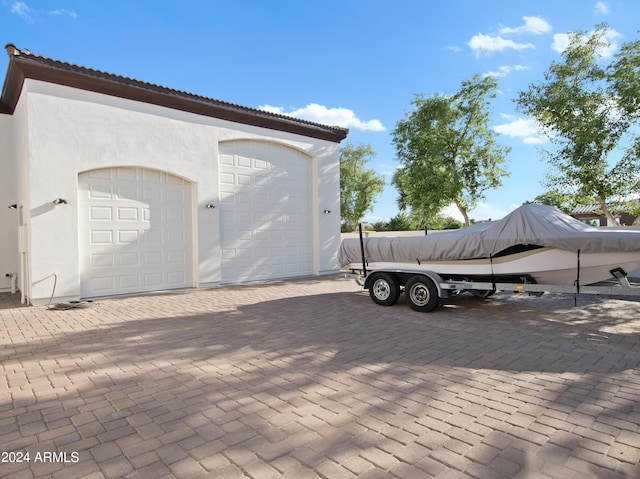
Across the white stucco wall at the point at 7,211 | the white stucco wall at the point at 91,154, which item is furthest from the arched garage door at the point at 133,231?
the white stucco wall at the point at 7,211

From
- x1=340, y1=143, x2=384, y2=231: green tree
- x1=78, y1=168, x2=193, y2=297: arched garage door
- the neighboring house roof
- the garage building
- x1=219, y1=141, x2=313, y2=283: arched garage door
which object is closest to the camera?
the neighboring house roof

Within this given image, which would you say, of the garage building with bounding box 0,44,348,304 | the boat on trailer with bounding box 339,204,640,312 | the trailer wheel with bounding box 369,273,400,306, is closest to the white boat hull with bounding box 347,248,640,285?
the boat on trailer with bounding box 339,204,640,312

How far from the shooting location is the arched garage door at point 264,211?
12289 millimetres

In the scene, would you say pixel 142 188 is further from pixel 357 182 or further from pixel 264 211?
pixel 357 182

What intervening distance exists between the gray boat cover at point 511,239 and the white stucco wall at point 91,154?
18.6 feet

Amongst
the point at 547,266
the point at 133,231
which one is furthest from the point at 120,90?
the point at 547,266

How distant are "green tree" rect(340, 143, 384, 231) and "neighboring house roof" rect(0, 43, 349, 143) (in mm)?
26789

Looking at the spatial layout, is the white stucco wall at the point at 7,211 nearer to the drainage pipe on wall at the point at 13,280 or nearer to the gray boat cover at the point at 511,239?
the drainage pipe on wall at the point at 13,280

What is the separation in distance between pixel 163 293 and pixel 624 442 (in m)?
10.0

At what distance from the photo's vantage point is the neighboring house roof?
8852 mm

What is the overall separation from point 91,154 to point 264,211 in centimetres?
527

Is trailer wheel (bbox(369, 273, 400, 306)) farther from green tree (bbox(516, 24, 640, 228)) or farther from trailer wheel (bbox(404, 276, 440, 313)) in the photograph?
green tree (bbox(516, 24, 640, 228))

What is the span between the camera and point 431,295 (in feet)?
25.2

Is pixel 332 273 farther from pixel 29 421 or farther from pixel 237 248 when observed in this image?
pixel 29 421
